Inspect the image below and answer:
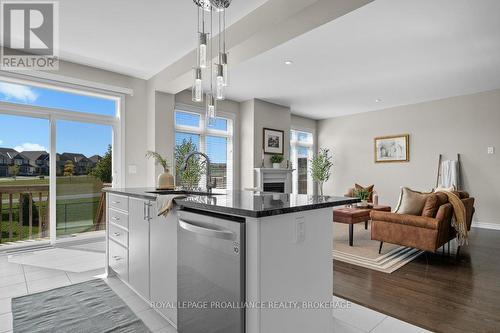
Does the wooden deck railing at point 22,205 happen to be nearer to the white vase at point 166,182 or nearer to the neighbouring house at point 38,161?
the neighbouring house at point 38,161

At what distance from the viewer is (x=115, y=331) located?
1902 mm

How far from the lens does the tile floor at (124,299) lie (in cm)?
193

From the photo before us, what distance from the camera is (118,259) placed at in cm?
260

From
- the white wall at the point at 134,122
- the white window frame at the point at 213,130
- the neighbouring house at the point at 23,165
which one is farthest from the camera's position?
the white window frame at the point at 213,130

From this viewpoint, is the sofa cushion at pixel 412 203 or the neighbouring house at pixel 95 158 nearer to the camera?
the sofa cushion at pixel 412 203

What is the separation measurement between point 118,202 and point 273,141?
14.1 ft

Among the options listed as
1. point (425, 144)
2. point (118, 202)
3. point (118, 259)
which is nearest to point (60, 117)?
point (118, 202)

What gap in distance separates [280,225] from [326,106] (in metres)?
5.81

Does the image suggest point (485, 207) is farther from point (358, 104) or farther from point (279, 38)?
point (279, 38)

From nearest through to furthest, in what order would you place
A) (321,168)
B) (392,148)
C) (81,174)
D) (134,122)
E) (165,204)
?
(165,204)
(81,174)
(134,122)
(392,148)
(321,168)

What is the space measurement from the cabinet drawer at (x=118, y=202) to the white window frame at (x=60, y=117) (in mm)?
1980

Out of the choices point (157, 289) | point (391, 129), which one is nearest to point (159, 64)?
point (157, 289)

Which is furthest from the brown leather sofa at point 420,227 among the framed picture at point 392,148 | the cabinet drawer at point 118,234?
the framed picture at point 392,148

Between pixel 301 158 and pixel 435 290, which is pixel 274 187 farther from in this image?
pixel 435 290
